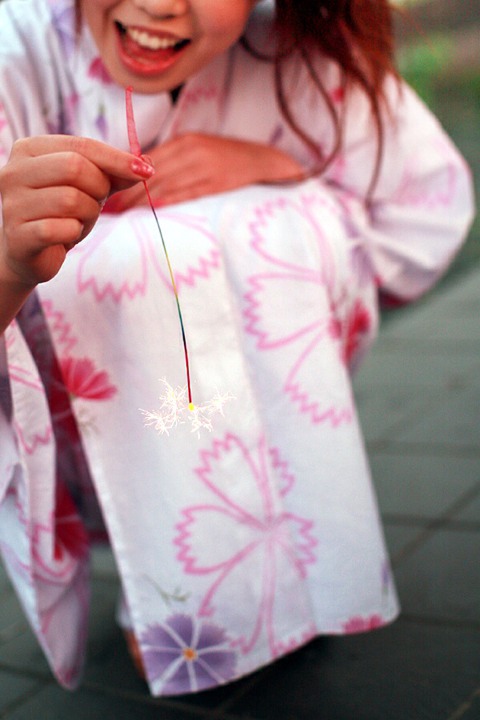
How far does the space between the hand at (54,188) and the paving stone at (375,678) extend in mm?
620

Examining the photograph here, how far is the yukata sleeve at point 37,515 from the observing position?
0.94 metres

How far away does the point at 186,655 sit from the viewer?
39.9 inches

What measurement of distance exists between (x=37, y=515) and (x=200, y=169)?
418 millimetres

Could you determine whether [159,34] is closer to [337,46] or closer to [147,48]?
[147,48]

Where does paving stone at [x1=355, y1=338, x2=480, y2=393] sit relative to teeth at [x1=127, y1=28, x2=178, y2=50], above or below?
below

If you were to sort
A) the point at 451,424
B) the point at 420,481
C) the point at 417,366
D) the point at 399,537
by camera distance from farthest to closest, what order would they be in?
the point at 417,366, the point at 451,424, the point at 420,481, the point at 399,537

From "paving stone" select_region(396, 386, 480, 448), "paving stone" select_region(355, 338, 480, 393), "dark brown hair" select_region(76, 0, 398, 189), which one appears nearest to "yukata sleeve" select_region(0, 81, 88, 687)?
"dark brown hair" select_region(76, 0, 398, 189)

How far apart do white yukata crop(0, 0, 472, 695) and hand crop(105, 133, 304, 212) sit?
0.03 metres

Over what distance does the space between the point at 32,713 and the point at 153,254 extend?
560mm

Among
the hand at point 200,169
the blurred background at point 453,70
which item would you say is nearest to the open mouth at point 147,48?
the hand at point 200,169

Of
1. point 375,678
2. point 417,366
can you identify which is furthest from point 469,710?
point 417,366

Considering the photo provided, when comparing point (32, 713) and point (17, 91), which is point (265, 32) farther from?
point (32, 713)

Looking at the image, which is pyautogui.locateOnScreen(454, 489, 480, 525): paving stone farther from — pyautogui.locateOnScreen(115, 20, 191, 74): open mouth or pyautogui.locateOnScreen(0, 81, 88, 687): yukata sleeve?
pyautogui.locateOnScreen(115, 20, 191, 74): open mouth

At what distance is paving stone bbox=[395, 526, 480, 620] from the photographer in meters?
1.28
